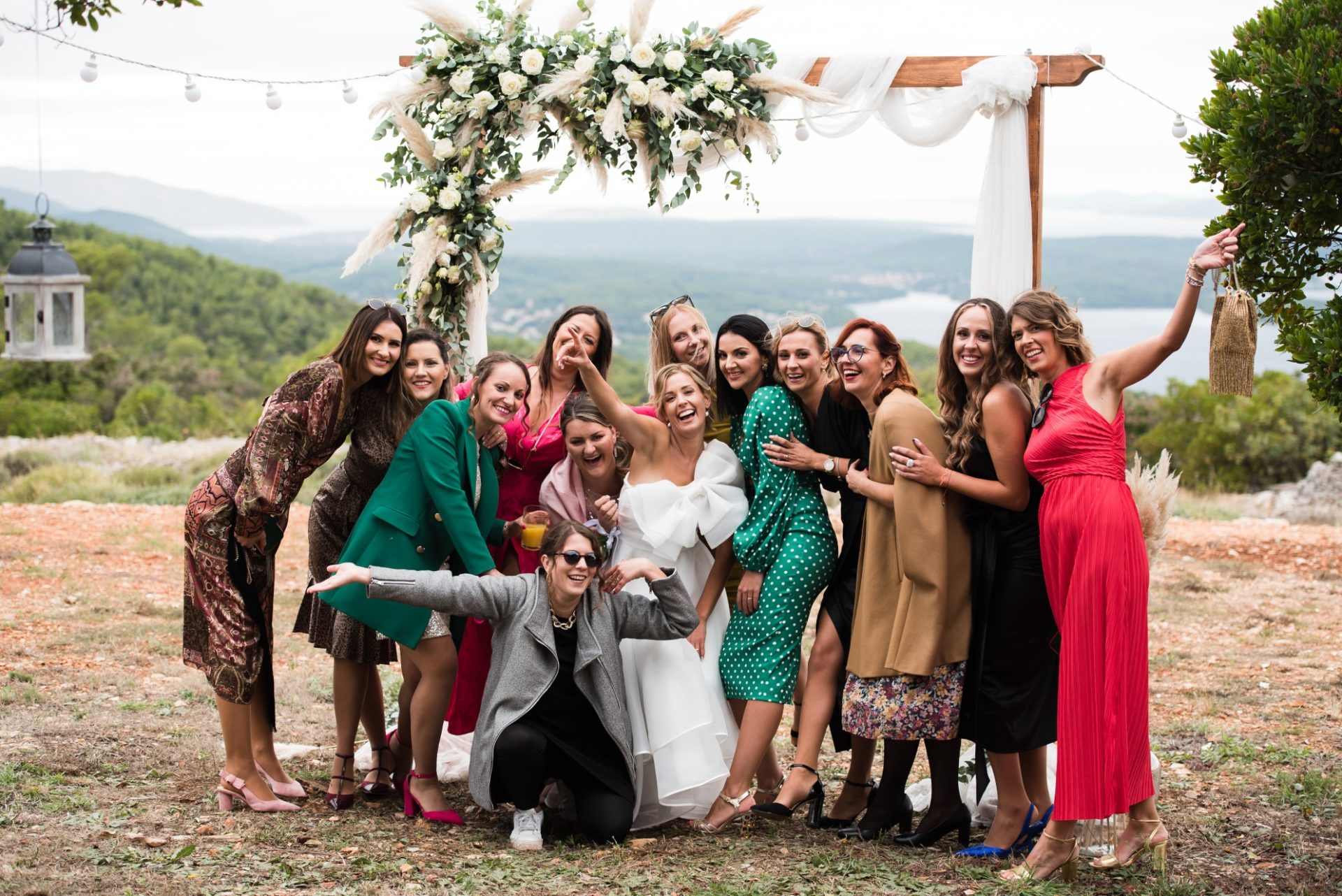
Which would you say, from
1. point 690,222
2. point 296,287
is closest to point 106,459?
point 296,287

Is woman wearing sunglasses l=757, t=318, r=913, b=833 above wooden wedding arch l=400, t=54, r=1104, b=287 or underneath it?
underneath

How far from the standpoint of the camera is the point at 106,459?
16.8m

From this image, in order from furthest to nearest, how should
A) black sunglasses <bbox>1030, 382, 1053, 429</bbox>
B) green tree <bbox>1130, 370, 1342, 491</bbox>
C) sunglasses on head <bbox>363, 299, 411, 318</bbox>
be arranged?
1. green tree <bbox>1130, 370, 1342, 491</bbox>
2. sunglasses on head <bbox>363, 299, 411, 318</bbox>
3. black sunglasses <bbox>1030, 382, 1053, 429</bbox>

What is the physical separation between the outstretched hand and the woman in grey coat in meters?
2.01

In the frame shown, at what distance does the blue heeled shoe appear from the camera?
14.3ft

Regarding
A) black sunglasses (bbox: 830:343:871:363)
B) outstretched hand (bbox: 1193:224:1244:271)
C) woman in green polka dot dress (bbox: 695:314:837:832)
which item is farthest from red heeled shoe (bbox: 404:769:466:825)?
outstretched hand (bbox: 1193:224:1244:271)

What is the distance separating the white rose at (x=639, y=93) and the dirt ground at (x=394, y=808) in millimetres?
3001

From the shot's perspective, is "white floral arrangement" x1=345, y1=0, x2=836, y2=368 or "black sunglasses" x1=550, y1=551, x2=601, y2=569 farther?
"white floral arrangement" x1=345, y1=0, x2=836, y2=368

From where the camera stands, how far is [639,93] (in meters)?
5.53

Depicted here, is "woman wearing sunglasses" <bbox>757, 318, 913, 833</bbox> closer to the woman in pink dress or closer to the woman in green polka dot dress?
the woman in green polka dot dress

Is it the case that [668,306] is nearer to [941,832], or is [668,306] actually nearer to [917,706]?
[917,706]

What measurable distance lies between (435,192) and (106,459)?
41.5ft

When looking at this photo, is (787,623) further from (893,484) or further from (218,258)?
(218,258)

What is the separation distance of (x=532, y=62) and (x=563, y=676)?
273 centimetres
